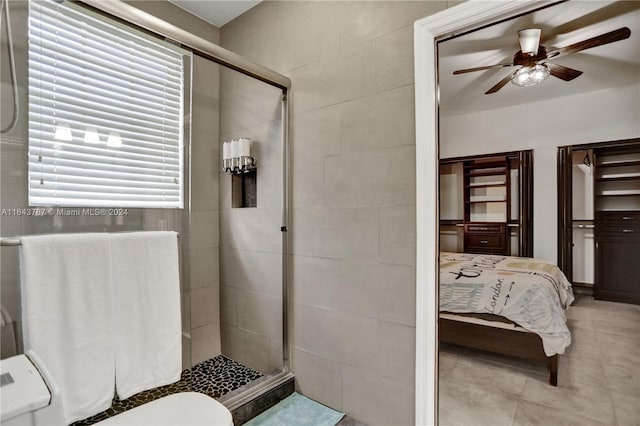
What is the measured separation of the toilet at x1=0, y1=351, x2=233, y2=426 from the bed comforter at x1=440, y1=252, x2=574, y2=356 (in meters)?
1.19

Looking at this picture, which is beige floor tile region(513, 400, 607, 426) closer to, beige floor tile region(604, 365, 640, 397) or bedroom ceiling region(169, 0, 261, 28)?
beige floor tile region(604, 365, 640, 397)

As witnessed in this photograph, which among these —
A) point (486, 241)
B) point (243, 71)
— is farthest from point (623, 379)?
point (243, 71)

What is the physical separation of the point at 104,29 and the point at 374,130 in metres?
1.34

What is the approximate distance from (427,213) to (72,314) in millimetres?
1522

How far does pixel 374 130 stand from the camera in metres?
1.64

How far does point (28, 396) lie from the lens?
87 centimetres

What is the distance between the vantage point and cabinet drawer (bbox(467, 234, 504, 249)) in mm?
1519

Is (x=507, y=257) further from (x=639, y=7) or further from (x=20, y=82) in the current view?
(x=20, y=82)

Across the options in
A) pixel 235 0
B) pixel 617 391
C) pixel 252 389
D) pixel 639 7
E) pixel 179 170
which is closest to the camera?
pixel 639 7

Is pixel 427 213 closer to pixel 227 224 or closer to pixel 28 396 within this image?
pixel 227 224

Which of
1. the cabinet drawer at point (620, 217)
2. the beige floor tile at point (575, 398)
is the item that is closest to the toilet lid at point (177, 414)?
the beige floor tile at point (575, 398)

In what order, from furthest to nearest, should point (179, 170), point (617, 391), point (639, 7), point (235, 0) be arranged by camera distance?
point (235, 0) → point (179, 170) → point (617, 391) → point (639, 7)

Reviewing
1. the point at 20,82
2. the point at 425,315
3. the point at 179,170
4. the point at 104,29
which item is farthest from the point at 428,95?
the point at 20,82

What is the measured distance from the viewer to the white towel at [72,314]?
1103 mm
